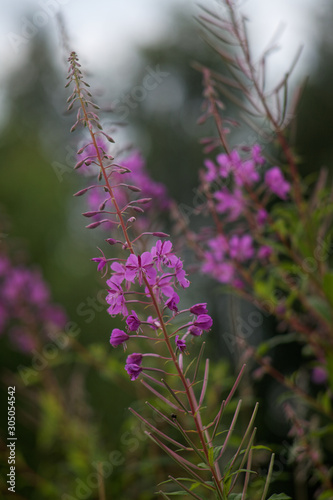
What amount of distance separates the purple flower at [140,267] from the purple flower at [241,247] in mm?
1126

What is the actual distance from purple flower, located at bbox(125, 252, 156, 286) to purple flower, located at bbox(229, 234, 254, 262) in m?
1.13

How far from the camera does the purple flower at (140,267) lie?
106cm

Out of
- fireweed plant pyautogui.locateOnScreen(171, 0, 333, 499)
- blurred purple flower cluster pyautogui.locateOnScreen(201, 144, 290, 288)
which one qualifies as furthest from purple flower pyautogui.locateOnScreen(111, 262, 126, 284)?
blurred purple flower cluster pyautogui.locateOnScreen(201, 144, 290, 288)

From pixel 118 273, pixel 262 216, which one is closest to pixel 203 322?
pixel 118 273

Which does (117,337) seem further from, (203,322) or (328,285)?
(328,285)

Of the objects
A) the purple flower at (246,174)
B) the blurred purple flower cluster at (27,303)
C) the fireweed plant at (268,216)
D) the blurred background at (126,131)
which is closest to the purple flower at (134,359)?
the fireweed plant at (268,216)

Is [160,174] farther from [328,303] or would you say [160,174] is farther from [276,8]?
[328,303]

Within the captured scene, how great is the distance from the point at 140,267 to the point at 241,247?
1.24 metres

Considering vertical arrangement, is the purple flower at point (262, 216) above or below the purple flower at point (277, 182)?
below

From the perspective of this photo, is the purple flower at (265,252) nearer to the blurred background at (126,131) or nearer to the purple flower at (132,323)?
the purple flower at (132,323)

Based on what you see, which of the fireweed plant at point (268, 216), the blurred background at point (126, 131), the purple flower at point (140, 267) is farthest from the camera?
the blurred background at point (126, 131)

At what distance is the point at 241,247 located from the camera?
224 cm

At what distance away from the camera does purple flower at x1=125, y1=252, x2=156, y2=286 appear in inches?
41.6

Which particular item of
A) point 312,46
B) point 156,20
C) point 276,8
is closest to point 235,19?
point 276,8
